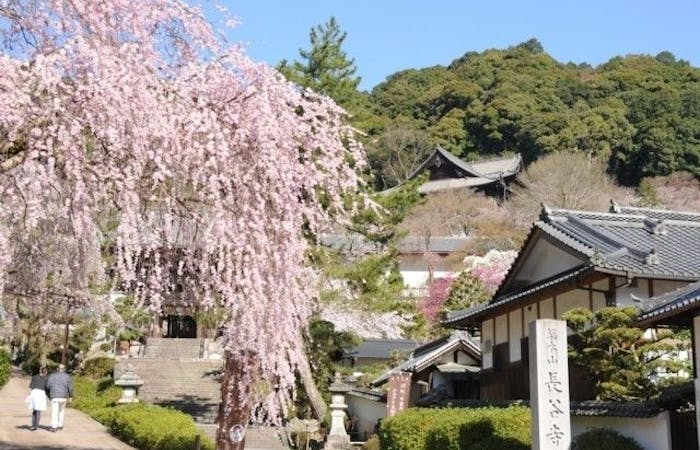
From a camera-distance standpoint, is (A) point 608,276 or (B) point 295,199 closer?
(B) point 295,199

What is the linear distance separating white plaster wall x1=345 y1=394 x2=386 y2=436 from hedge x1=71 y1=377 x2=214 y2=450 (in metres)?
5.89

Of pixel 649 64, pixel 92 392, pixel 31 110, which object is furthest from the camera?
pixel 649 64

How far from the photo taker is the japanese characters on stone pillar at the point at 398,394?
21.9 meters

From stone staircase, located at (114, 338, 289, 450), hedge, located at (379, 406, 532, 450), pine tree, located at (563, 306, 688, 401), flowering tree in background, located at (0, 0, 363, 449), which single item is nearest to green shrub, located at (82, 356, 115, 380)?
stone staircase, located at (114, 338, 289, 450)

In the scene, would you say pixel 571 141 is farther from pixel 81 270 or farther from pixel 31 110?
pixel 31 110

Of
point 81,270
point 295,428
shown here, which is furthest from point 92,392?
point 81,270

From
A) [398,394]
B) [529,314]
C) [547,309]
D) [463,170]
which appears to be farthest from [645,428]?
[463,170]

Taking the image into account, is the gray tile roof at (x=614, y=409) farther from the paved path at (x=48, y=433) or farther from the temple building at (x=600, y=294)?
the paved path at (x=48, y=433)

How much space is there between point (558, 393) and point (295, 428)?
1210 centimetres

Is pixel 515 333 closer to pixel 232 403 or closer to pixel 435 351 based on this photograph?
pixel 435 351

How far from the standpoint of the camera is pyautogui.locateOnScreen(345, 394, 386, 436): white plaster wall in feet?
82.7

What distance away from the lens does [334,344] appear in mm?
23469

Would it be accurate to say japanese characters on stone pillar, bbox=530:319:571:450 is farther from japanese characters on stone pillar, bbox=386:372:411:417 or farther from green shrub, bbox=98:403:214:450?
japanese characters on stone pillar, bbox=386:372:411:417

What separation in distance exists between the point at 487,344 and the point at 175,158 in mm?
16214
